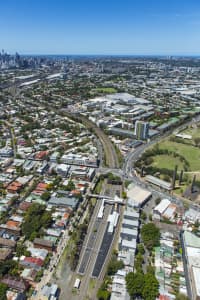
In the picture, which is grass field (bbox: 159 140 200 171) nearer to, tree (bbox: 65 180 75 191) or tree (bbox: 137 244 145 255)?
tree (bbox: 65 180 75 191)

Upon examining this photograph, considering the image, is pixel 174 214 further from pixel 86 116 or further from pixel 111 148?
pixel 86 116

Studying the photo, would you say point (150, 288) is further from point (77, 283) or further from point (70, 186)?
point (70, 186)

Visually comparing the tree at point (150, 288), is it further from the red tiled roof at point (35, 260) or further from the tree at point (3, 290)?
the tree at point (3, 290)

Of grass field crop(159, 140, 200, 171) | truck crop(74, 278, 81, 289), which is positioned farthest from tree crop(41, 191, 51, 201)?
grass field crop(159, 140, 200, 171)

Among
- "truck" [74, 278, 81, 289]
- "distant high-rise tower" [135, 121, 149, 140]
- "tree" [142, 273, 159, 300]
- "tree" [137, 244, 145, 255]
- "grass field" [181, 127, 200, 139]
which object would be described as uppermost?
"distant high-rise tower" [135, 121, 149, 140]

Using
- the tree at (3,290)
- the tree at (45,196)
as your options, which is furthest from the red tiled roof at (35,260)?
the tree at (45,196)

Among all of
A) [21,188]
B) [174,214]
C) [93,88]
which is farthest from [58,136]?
[93,88]
